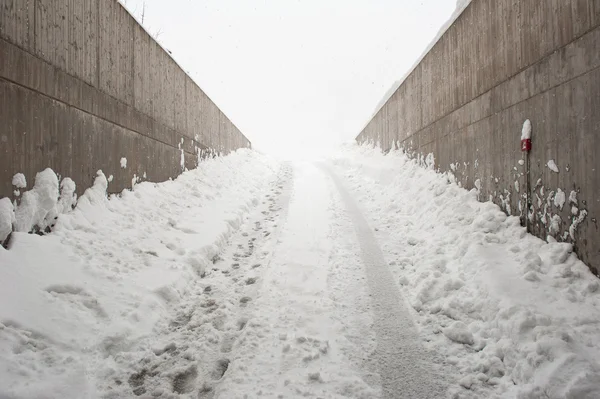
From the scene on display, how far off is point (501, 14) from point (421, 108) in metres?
4.48

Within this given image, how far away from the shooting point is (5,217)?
3.60 meters

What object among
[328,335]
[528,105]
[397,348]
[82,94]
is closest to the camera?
[397,348]

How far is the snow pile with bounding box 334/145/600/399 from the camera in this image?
2832 millimetres

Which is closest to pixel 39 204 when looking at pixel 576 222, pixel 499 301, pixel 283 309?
pixel 283 309

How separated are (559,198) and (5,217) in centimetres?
641

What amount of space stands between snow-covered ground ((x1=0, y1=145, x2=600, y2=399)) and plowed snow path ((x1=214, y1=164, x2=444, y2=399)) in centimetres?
2

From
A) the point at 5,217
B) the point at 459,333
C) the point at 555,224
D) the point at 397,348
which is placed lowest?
the point at 397,348

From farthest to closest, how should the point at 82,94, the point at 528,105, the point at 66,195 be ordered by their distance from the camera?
the point at 82,94 < the point at 528,105 < the point at 66,195

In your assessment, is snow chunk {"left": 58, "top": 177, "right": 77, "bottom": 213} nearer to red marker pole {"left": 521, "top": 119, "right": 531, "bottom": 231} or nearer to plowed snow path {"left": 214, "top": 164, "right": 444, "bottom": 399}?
plowed snow path {"left": 214, "top": 164, "right": 444, "bottom": 399}

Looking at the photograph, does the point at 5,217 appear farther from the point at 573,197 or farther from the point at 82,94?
the point at 573,197

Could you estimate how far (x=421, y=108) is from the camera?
9.84 m

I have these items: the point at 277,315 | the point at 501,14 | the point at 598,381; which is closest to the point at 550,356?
the point at 598,381

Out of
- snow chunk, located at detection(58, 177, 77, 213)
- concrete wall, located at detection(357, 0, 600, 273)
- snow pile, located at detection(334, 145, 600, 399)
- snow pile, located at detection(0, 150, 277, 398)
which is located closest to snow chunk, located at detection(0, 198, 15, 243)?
Answer: snow pile, located at detection(0, 150, 277, 398)

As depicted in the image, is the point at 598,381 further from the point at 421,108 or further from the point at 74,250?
the point at 421,108
